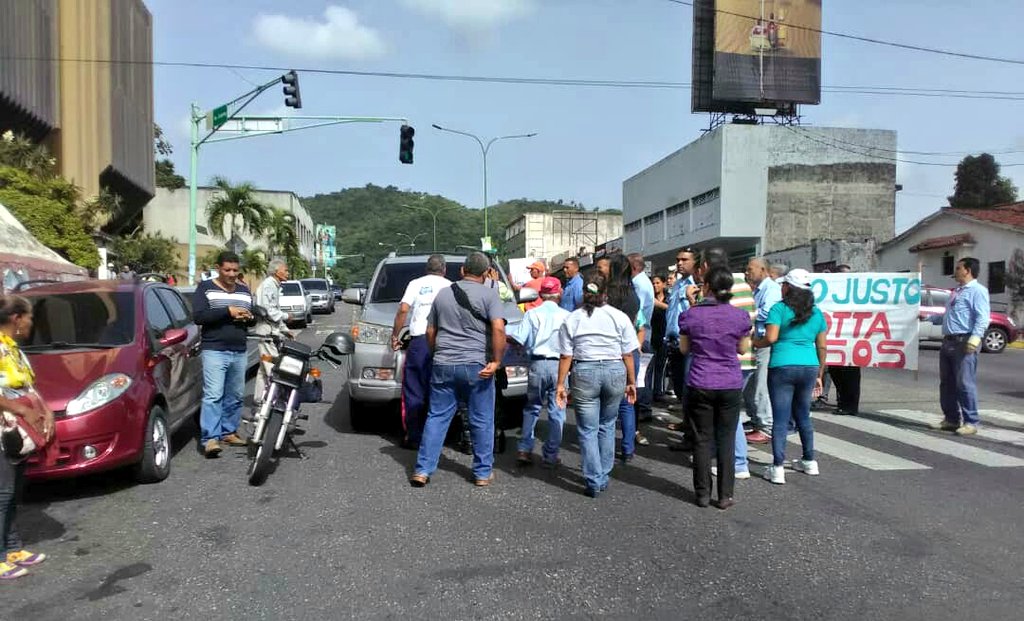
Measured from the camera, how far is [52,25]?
2695 cm

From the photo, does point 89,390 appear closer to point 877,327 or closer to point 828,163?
point 877,327

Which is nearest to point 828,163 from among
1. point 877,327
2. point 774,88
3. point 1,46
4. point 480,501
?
point 774,88

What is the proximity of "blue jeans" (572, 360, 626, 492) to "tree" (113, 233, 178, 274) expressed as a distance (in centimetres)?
2882

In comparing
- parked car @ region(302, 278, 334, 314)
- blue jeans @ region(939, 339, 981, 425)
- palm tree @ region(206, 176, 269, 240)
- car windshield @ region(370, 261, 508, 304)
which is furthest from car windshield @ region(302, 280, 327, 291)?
blue jeans @ region(939, 339, 981, 425)

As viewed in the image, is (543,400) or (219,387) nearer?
(543,400)

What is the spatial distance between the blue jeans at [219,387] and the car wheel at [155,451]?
662 millimetres

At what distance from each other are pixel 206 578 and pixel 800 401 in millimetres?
4547

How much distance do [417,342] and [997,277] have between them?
2538cm

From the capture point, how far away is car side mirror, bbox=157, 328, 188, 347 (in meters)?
6.47

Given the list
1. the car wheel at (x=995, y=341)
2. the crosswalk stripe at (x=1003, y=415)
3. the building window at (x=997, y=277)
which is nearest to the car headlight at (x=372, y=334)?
the crosswalk stripe at (x=1003, y=415)

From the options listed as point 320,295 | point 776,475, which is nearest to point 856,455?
point 776,475

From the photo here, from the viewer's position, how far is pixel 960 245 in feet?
90.7

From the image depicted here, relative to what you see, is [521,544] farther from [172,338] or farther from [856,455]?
[856,455]

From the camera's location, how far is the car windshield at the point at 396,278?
30.4 ft
